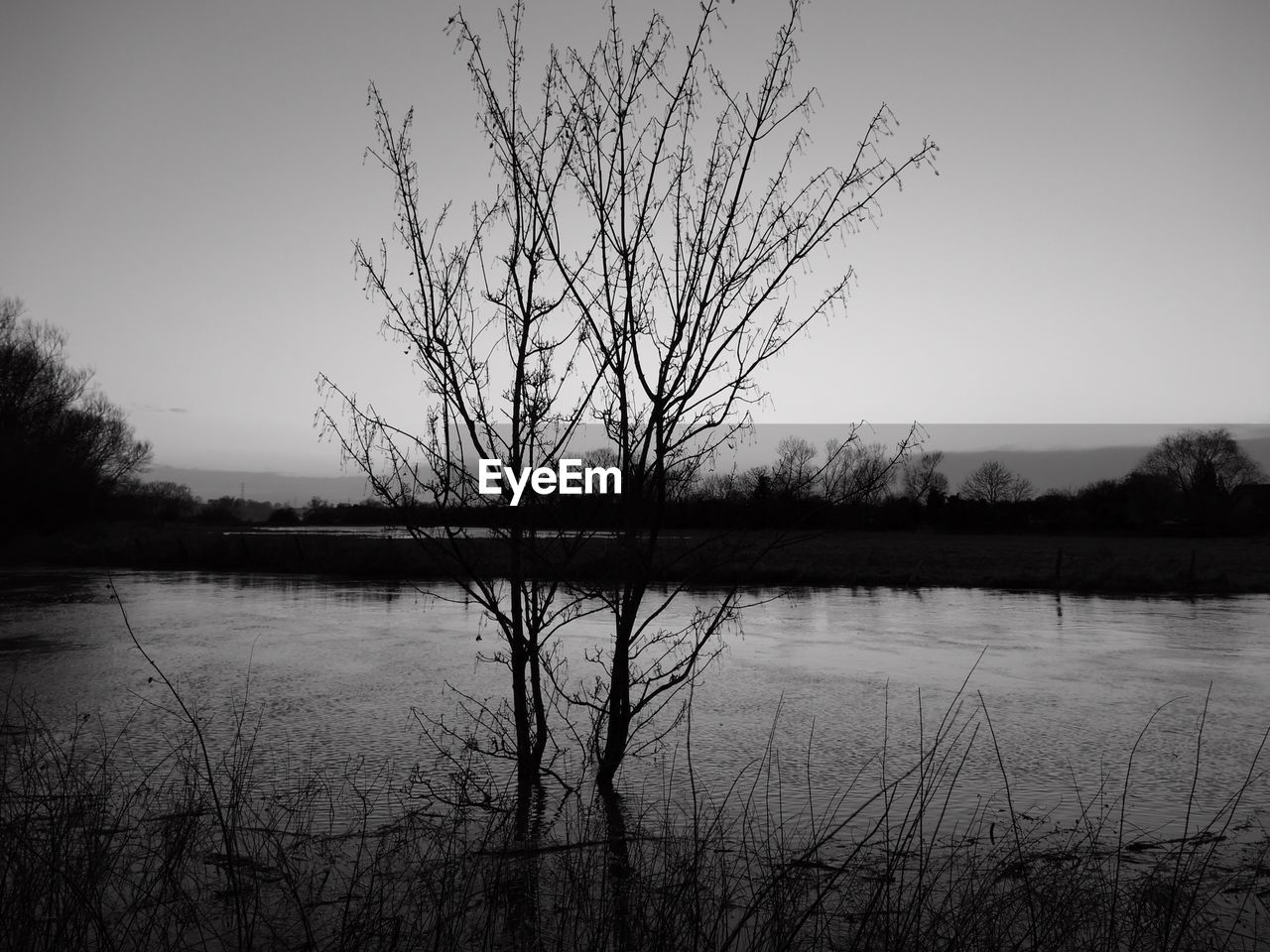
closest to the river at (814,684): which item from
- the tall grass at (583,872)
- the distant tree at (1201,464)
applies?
the tall grass at (583,872)

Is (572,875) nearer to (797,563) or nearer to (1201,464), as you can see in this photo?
(797,563)

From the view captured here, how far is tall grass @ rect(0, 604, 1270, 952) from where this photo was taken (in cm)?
376

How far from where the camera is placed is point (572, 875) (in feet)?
14.6

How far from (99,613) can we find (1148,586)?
25425 mm

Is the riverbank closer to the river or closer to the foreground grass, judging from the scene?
the river

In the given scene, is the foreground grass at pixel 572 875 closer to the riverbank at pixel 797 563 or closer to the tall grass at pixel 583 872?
the tall grass at pixel 583 872

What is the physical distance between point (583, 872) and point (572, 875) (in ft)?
1.26

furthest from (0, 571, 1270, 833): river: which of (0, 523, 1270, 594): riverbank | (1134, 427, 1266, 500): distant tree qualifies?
(1134, 427, 1266, 500): distant tree

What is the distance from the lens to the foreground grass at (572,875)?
3.76m

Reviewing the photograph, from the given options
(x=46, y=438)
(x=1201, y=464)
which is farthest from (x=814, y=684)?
(x=1201, y=464)

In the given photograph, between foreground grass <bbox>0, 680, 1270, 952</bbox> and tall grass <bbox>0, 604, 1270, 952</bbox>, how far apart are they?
2 centimetres

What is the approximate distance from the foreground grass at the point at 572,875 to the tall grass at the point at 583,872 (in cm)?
2

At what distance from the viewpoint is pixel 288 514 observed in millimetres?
112375

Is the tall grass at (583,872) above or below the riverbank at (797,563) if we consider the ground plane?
below
